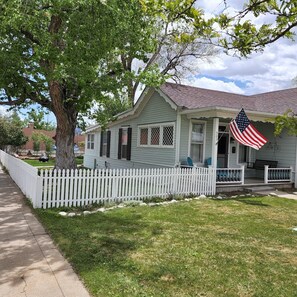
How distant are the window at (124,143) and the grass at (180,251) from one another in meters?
8.58

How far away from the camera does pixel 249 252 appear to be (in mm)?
5184

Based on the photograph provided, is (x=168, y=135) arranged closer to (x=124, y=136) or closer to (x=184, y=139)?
(x=184, y=139)

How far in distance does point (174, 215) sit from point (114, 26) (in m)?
6.14

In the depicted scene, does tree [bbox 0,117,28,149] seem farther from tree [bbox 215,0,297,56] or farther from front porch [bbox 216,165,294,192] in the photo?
tree [bbox 215,0,297,56]

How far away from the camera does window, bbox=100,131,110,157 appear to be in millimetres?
19792

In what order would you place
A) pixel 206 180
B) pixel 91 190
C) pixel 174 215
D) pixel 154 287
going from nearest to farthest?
pixel 154 287, pixel 174 215, pixel 91 190, pixel 206 180

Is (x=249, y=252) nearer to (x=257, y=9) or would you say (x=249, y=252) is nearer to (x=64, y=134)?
(x=257, y=9)

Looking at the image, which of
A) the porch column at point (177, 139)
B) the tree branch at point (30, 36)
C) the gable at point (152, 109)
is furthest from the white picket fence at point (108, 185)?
the tree branch at point (30, 36)

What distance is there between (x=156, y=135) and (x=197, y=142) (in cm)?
225

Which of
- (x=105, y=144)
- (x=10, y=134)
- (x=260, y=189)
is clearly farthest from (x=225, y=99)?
(x=10, y=134)

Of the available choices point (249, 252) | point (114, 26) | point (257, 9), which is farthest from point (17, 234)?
point (114, 26)

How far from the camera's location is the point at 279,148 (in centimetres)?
1465

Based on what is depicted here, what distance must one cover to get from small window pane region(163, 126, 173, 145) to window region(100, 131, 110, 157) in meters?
6.67

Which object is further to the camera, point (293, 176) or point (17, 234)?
point (293, 176)
